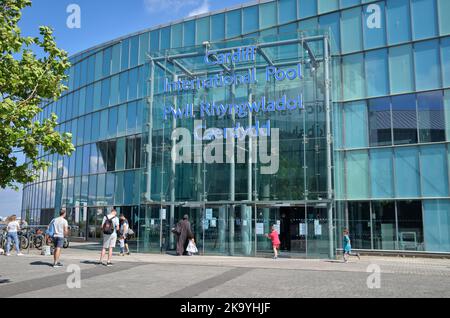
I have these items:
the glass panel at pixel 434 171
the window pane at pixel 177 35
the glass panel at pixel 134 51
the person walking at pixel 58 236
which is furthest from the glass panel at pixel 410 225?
the glass panel at pixel 134 51

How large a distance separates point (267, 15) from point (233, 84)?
6.93 meters

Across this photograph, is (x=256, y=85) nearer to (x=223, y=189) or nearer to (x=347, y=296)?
(x=223, y=189)

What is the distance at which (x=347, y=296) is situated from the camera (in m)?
9.81

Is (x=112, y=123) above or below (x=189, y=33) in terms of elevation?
below

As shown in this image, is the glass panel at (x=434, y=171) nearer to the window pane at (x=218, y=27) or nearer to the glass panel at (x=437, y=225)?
the glass panel at (x=437, y=225)

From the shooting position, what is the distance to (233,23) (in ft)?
91.7

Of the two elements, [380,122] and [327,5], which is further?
[327,5]

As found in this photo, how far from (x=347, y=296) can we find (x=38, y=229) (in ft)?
63.4

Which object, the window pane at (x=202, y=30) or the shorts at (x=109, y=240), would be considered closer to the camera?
the shorts at (x=109, y=240)

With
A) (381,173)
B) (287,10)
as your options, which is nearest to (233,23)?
(287,10)

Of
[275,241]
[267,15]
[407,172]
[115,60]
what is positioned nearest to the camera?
[275,241]

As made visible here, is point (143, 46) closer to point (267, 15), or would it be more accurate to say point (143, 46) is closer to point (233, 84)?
point (267, 15)

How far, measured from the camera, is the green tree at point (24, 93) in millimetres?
10023

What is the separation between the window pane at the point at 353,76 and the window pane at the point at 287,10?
4131mm
